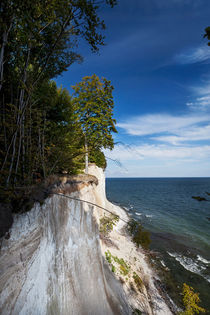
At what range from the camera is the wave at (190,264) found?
1184cm

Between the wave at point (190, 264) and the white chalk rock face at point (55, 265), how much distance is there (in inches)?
372

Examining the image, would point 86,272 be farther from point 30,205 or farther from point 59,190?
point 30,205

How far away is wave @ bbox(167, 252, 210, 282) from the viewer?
1184 cm

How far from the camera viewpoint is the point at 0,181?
2.90 meters

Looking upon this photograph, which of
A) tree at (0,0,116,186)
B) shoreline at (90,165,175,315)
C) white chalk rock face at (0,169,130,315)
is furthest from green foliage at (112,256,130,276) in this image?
tree at (0,0,116,186)

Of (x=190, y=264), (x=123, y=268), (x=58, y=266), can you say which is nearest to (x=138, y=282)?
(x=123, y=268)

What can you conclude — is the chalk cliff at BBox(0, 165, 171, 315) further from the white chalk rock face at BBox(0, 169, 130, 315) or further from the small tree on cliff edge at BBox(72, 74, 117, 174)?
the small tree on cliff edge at BBox(72, 74, 117, 174)

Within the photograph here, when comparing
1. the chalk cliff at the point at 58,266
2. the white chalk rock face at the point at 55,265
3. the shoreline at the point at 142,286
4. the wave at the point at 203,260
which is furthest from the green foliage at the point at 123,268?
the wave at the point at 203,260

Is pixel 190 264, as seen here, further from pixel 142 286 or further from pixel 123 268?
pixel 123 268

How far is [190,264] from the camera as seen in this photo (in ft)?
42.3

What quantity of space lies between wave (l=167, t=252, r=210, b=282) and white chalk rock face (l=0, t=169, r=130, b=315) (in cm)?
944

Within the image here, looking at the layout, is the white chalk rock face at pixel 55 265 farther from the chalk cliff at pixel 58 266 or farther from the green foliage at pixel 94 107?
the green foliage at pixel 94 107

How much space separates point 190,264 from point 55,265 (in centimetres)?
1534

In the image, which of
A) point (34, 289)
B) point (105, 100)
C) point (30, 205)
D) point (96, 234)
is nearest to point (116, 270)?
point (96, 234)
